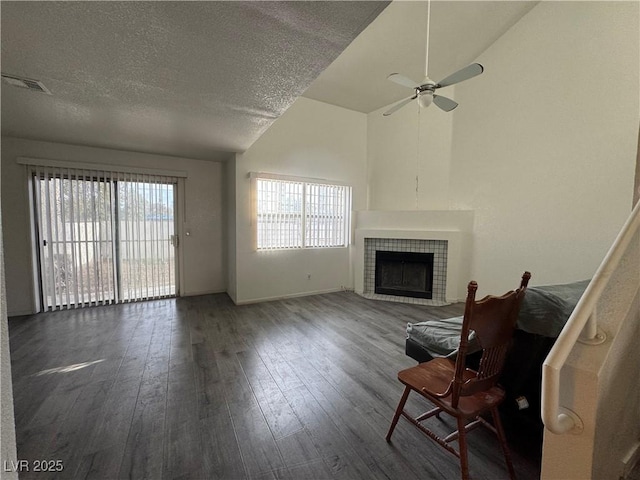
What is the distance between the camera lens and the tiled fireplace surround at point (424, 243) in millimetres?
4449

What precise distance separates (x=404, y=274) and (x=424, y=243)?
683 millimetres

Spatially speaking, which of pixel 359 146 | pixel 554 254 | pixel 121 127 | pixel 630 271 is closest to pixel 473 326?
pixel 630 271

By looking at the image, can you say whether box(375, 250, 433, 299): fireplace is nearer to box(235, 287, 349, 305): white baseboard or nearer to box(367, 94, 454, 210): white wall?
box(235, 287, 349, 305): white baseboard

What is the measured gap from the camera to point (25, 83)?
1987 millimetres

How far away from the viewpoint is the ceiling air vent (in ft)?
6.24

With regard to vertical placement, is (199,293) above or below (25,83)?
below

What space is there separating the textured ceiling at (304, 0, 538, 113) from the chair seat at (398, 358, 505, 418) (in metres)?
3.62

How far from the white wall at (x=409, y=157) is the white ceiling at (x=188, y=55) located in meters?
1.12

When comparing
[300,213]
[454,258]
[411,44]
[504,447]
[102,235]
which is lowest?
[504,447]

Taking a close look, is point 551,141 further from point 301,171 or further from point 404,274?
point 301,171

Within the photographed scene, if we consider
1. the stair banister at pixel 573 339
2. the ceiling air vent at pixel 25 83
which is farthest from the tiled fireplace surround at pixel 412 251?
the ceiling air vent at pixel 25 83

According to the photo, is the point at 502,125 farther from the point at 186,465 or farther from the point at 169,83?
the point at 186,465

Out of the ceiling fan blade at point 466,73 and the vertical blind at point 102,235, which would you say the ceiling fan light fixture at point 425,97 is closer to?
the ceiling fan blade at point 466,73

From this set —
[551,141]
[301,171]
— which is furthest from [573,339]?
[301,171]
